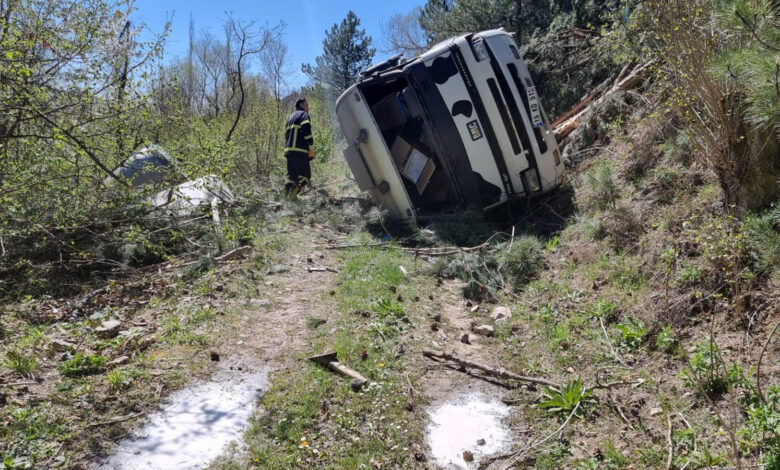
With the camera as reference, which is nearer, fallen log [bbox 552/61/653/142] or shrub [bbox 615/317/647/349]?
shrub [bbox 615/317/647/349]

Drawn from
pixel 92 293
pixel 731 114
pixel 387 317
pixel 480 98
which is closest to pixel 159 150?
pixel 92 293

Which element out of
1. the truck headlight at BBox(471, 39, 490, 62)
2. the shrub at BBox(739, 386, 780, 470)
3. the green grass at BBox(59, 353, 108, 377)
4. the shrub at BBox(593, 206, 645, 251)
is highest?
the truck headlight at BBox(471, 39, 490, 62)

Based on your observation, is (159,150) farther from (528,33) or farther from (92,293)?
(528,33)

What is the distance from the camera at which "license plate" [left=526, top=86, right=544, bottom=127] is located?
646 centimetres

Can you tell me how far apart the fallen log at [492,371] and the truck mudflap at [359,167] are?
3798 mm

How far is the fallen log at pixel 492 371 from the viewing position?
3372 mm

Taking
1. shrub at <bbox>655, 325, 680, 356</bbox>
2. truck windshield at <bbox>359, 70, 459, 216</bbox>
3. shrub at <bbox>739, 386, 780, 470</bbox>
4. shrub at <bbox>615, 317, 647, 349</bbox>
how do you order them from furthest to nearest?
truck windshield at <bbox>359, 70, 459, 216</bbox>, shrub at <bbox>615, 317, 647, 349</bbox>, shrub at <bbox>655, 325, 680, 356</bbox>, shrub at <bbox>739, 386, 780, 470</bbox>

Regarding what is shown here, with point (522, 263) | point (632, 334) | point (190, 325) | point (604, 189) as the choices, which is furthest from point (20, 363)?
point (604, 189)

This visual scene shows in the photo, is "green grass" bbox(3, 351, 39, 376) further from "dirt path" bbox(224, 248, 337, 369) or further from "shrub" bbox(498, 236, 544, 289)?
"shrub" bbox(498, 236, 544, 289)

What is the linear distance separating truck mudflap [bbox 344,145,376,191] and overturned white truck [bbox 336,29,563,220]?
1cm

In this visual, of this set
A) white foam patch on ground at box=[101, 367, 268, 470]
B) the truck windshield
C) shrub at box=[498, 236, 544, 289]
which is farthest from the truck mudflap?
white foam patch on ground at box=[101, 367, 268, 470]

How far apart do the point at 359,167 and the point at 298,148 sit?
2091 millimetres

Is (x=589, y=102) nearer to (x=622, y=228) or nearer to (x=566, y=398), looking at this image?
(x=622, y=228)

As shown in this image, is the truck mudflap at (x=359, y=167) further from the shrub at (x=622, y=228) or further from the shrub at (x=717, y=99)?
the shrub at (x=717, y=99)
